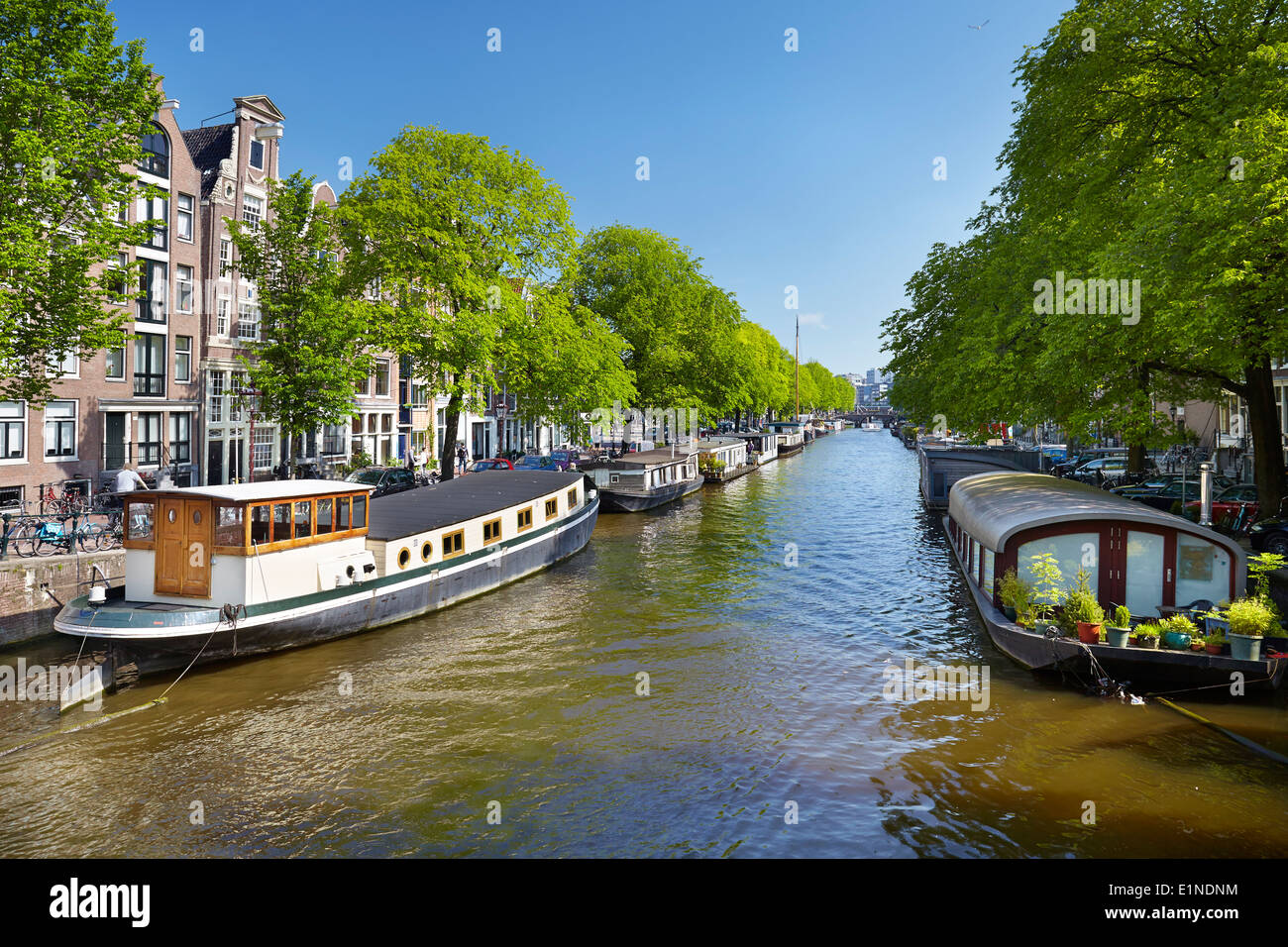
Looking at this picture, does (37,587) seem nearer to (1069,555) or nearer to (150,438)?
(150,438)

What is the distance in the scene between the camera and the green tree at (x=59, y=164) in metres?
19.3

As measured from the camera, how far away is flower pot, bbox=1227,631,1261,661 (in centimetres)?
1398

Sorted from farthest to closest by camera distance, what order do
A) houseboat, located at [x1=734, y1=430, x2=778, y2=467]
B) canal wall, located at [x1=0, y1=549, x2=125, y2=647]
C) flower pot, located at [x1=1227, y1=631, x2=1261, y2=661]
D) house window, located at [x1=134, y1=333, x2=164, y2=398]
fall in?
houseboat, located at [x1=734, y1=430, x2=778, y2=467] → house window, located at [x1=134, y1=333, x2=164, y2=398] → canal wall, located at [x1=0, y1=549, x2=125, y2=647] → flower pot, located at [x1=1227, y1=631, x2=1261, y2=661]

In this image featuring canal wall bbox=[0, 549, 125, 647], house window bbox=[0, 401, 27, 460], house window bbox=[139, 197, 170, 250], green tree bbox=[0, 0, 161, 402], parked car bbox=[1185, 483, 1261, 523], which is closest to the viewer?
canal wall bbox=[0, 549, 125, 647]

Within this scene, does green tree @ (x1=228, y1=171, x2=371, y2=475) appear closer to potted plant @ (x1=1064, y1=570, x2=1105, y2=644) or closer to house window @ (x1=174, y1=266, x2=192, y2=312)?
house window @ (x1=174, y1=266, x2=192, y2=312)

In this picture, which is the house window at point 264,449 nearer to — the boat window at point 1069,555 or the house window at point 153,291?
the house window at point 153,291

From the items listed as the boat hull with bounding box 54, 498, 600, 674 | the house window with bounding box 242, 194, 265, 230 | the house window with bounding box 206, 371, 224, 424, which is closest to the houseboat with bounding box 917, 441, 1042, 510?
the boat hull with bounding box 54, 498, 600, 674

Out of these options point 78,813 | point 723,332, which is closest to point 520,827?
point 78,813

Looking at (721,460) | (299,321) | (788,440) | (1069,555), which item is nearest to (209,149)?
(299,321)

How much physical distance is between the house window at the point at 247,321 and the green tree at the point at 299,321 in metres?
7.10

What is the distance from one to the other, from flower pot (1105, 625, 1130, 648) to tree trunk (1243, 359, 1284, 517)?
44.2 ft

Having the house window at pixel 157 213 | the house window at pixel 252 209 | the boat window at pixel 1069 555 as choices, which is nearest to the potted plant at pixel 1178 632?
the boat window at pixel 1069 555
